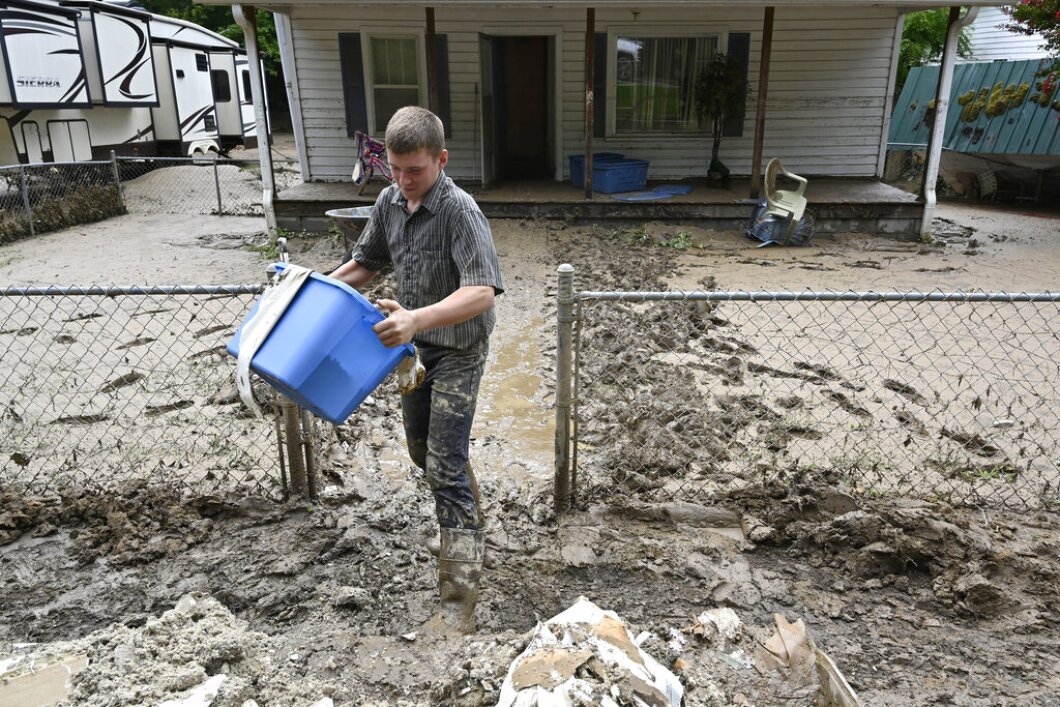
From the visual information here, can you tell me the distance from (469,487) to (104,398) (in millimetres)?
3262

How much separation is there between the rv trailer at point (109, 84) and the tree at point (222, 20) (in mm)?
8479

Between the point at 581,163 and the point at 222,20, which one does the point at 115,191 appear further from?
the point at 222,20

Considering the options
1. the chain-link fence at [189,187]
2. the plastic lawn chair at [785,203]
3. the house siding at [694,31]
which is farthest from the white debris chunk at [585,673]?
the chain-link fence at [189,187]

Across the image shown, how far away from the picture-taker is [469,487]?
2777 millimetres

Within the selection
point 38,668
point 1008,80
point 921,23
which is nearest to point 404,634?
point 38,668

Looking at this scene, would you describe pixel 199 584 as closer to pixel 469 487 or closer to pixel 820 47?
pixel 469 487

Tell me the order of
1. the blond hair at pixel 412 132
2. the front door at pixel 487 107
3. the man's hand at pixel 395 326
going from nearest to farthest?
the man's hand at pixel 395 326, the blond hair at pixel 412 132, the front door at pixel 487 107

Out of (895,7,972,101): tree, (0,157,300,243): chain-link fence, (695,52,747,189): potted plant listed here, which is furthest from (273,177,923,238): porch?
(895,7,972,101): tree

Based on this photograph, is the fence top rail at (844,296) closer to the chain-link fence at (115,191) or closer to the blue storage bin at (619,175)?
the blue storage bin at (619,175)

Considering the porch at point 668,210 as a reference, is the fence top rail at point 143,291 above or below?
above

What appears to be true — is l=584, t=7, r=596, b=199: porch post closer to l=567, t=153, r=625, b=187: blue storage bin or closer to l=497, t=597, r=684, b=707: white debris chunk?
l=567, t=153, r=625, b=187: blue storage bin

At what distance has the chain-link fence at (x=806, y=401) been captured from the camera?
3535 millimetres

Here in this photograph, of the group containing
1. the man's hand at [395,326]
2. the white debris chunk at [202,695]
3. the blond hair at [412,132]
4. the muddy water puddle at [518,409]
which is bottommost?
the muddy water puddle at [518,409]

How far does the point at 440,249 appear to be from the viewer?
254 centimetres
